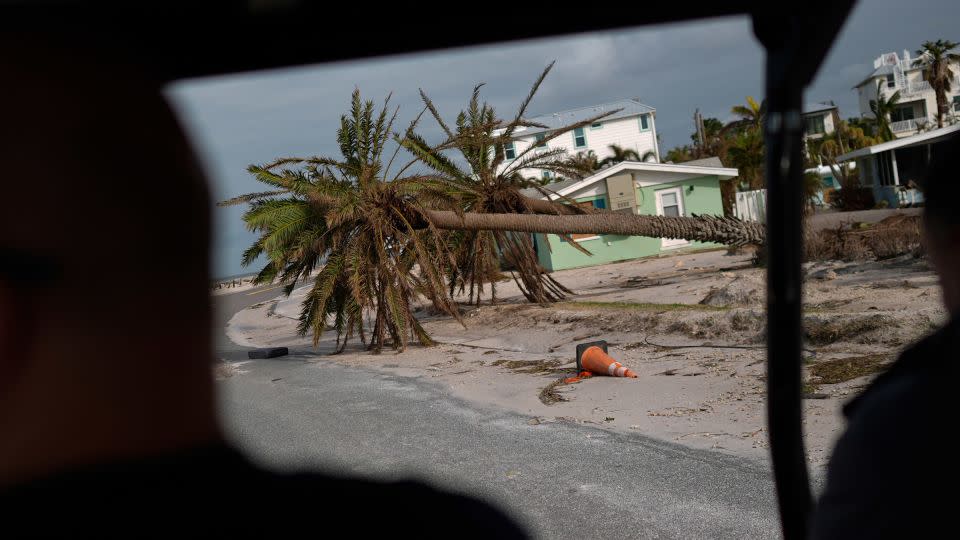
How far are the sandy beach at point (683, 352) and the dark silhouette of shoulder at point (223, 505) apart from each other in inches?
217

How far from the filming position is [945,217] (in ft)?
3.70

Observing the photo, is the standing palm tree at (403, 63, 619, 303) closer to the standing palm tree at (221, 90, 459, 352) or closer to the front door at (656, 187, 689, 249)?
the standing palm tree at (221, 90, 459, 352)

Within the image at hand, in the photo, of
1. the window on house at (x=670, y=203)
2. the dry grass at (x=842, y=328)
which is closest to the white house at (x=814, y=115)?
the dry grass at (x=842, y=328)

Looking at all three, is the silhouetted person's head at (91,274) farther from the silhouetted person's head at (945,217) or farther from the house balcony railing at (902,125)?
the house balcony railing at (902,125)

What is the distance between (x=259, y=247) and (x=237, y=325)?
58.4 ft

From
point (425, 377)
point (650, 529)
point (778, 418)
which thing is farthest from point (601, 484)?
point (425, 377)

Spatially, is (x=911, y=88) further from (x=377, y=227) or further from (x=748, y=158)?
(x=377, y=227)

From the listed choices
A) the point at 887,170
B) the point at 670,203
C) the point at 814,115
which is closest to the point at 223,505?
the point at 814,115

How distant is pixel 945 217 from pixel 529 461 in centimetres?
611

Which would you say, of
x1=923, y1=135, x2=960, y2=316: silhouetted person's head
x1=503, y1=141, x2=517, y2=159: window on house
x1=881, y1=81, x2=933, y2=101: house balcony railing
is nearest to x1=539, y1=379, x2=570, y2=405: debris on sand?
x1=923, y1=135, x2=960, y2=316: silhouetted person's head

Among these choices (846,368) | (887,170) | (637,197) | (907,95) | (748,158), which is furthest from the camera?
(907,95)

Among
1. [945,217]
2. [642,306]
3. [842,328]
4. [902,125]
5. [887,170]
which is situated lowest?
[842,328]

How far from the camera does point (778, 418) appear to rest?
3.88 ft

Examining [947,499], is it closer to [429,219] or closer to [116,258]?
[116,258]
